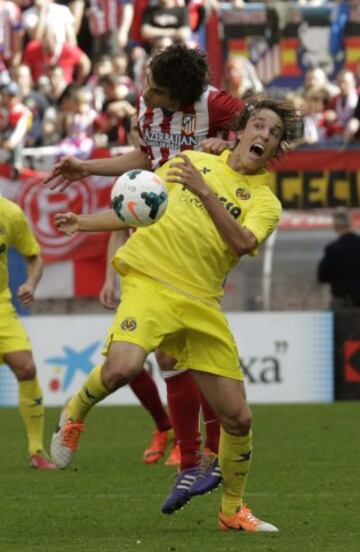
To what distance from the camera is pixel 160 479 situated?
34.5 ft

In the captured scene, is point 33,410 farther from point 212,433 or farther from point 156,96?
point 156,96

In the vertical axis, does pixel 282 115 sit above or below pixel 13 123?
above

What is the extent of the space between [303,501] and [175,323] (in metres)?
1.92

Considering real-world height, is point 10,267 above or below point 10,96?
below

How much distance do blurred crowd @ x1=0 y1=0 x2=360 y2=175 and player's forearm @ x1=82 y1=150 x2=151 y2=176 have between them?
7.93 metres

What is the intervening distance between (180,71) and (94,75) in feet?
43.1

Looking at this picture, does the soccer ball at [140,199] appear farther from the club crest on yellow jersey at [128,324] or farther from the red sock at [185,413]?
the red sock at [185,413]

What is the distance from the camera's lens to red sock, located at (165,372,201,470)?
8773 mm

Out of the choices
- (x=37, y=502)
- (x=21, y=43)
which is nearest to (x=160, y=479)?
(x=37, y=502)

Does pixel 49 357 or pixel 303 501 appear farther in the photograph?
pixel 49 357

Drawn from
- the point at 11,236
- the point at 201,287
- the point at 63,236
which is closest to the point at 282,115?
the point at 201,287

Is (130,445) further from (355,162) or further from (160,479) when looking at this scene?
(355,162)

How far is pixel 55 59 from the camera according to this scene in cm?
2184

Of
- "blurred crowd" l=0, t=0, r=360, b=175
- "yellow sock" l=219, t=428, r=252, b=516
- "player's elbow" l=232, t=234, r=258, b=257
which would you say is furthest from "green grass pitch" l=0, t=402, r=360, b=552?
"blurred crowd" l=0, t=0, r=360, b=175
